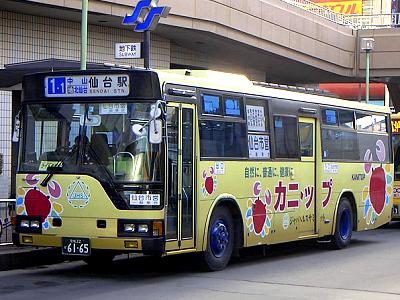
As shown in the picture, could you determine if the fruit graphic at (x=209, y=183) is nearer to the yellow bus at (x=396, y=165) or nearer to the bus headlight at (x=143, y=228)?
the bus headlight at (x=143, y=228)

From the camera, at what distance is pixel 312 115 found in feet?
48.9

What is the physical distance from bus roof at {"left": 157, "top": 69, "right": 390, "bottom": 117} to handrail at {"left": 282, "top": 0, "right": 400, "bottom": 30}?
60.9 feet

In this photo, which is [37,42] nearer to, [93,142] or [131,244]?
[93,142]

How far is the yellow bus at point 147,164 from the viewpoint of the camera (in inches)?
419

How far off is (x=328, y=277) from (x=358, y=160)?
214 inches

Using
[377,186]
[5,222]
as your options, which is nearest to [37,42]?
[5,222]

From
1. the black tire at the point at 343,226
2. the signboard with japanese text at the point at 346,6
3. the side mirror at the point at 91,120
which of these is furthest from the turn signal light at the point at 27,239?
the signboard with japanese text at the point at 346,6

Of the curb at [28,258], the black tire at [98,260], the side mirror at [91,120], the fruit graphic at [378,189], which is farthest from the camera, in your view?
the fruit graphic at [378,189]

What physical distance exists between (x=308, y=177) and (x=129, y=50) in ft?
14.6

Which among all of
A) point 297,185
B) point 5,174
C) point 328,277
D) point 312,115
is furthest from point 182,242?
point 5,174

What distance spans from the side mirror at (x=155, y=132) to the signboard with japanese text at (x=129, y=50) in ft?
16.7

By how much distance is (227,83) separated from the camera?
12508 millimetres

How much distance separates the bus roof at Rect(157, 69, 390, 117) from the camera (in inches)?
446

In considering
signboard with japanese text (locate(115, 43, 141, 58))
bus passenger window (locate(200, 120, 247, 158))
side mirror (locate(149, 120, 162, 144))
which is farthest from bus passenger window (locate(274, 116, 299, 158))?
side mirror (locate(149, 120, 162, 144))
